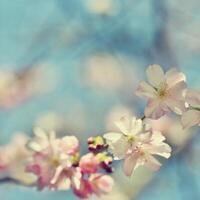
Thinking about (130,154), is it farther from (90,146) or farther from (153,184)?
(153,184)

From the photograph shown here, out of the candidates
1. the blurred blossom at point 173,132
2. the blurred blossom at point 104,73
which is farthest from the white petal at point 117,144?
the blurred blossom at point 104,73

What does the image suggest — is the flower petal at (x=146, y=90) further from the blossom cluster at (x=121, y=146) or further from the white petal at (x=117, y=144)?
the white petal at (x=117, y=144)

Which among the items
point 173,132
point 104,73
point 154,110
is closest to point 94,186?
point 154,110

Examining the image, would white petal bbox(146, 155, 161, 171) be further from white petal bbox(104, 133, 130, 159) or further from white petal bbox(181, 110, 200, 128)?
white petal bbox(181, 110, 200, 128)

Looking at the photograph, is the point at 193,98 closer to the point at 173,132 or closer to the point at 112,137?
the point at 112,137

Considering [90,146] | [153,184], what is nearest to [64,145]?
[90,146]

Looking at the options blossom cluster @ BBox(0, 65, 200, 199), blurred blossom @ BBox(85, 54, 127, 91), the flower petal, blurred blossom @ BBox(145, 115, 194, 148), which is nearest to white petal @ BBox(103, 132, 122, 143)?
blossom cluster @ BBox(0, 65, 200, 199)

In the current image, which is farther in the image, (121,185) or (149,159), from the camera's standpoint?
(121,185)
